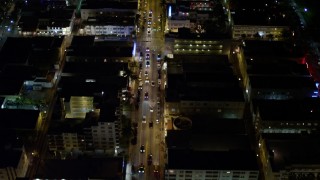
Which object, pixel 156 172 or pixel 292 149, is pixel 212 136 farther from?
pixel 292 149

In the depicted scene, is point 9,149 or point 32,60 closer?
point 9,149

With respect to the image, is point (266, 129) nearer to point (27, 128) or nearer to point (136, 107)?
point (136, 107)

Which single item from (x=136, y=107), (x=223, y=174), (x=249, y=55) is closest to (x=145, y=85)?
(x=136, y=107)

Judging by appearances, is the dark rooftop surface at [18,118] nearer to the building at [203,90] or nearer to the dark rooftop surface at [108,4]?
the building at [203,90]

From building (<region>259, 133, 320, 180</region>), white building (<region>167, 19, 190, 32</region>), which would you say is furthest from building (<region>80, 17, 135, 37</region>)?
building (<region>259, 133, 320, 180</region>)

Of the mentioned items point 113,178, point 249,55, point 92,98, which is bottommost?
point 113,178

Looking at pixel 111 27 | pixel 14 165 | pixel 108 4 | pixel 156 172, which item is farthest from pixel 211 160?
pixel 108 4

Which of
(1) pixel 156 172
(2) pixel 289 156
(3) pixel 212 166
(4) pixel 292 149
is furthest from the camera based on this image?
(4) pixel 292 149
